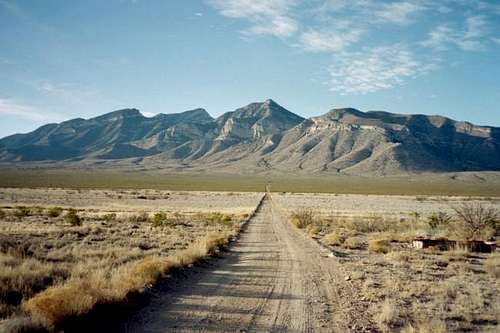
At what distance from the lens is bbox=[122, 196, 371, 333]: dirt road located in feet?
27.3

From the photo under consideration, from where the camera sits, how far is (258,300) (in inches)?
404

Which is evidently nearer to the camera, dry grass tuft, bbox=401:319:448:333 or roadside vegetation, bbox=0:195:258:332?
roadside vegetation, bbox=0:195:258:332

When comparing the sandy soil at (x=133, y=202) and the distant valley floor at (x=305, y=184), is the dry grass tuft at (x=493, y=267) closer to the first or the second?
the sandy soil at (x=133, y=202)

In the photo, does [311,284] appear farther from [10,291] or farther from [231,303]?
[10,291]

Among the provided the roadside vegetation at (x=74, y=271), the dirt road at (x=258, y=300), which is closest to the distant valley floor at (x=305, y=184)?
the roadside vegetation at (x=74, y=271)

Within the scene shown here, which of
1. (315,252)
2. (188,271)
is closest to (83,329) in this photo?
(188,271)

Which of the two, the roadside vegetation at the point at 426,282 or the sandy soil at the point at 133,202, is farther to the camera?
the sandy soil at the point at 133,202

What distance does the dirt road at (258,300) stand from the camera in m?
8.32

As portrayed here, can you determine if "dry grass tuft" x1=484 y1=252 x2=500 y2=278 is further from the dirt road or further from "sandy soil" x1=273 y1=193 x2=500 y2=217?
"sandy soil" x1=273 y1=193 x2=500 y2=217

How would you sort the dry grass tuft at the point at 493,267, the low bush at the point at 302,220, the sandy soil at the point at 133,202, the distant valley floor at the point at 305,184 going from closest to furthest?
1. the dry grass tuft at the point at 493,267
2. the low bush at the point at 302,220
3. the sandy soil at the point at 133,202
4. the distant valley floor at the point at 305,184

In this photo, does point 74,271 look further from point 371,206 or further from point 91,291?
point 371,206

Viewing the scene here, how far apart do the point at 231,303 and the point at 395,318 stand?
12.0ft

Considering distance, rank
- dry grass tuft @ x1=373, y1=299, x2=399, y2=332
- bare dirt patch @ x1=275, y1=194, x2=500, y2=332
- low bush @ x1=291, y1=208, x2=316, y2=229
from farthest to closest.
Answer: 1. low bush @ x1=291, y1=208, x2=316, y2=229
2. bare dirt patch @ x1=275, y1=194, x2=500, y2=332
3. dry grass tuft @ x1=373, y1=299, x2=399, y2=332

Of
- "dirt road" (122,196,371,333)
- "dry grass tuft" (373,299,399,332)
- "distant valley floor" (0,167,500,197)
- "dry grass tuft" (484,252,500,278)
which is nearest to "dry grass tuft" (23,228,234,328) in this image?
"dirt road" (122,196,371,333)
